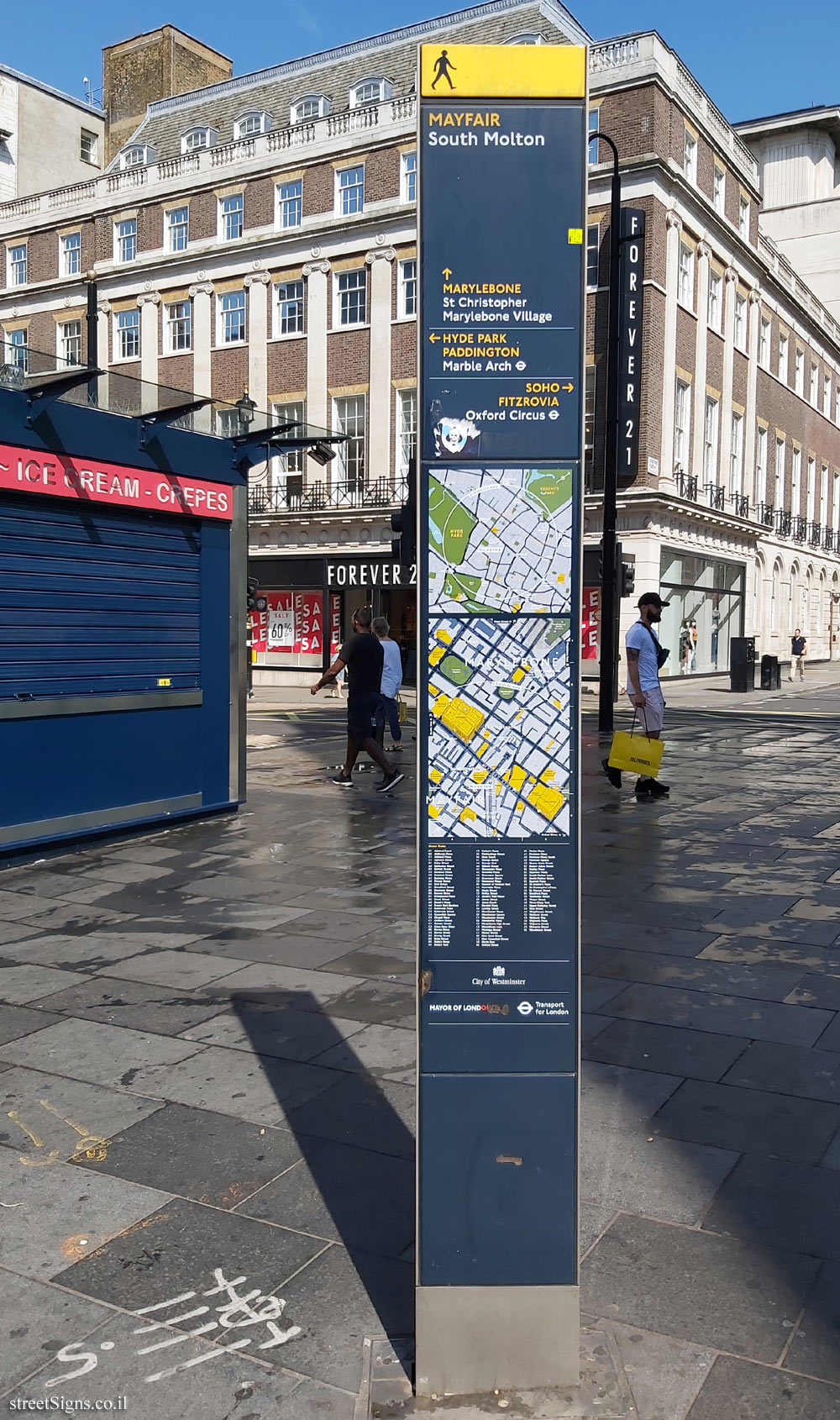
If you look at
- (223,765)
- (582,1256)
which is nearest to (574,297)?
(582,1256)

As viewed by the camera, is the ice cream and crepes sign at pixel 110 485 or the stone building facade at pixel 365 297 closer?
the ice cream and crepes sign at pixel 110 485

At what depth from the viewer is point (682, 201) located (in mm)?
32750

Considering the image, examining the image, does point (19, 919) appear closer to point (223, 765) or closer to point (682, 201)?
point (223, 765)

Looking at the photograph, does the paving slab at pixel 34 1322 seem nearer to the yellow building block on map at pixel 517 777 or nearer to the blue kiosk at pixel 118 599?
the yellow building block on map at pixel 517 777

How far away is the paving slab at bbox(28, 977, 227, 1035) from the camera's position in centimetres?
526

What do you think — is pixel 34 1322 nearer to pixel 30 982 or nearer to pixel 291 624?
pixel 30 982

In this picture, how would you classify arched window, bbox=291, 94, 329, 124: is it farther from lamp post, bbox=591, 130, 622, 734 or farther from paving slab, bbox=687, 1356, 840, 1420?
paving slab, bbox=687, 1356, 840, 1420

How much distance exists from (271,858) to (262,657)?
96.3 ft

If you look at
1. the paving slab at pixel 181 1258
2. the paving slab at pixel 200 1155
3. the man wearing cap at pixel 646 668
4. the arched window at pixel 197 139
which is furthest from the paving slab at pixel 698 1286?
the arched window at pixel 197 139

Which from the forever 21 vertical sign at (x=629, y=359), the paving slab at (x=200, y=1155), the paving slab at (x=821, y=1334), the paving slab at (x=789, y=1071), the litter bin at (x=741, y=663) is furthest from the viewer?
the forever 21 vertical sign at (x=629, y=359)

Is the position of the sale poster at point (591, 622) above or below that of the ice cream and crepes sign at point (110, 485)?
below

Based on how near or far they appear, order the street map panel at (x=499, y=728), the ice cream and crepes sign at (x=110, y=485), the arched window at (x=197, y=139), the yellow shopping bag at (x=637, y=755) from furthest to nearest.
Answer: the arched window at (x=197, y=139)
the yellow shopping bag at (x=637, y=755)
the ice cream and crepes sign at (x=110, y=485)
the street map panel at (x=499, y=728)

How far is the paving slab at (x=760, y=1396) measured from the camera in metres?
2.68

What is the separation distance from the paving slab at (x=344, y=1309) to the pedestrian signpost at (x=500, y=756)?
0.87ft
